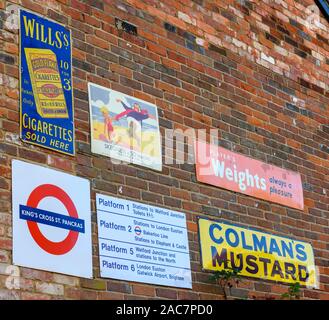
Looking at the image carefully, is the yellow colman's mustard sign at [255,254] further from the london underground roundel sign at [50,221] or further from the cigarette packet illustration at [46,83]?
the cigarette packet illustration at [46,83]

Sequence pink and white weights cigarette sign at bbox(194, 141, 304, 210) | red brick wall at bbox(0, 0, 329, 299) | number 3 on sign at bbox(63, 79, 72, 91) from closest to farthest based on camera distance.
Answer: red brick wall at bbox(0, 0, 329, 299), number 3 on sign at bbox(63, 79, 72, 91), pink and white weights cigarette sign at bbox(194, 141, 304, 210)

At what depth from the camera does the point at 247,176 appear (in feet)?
28.3

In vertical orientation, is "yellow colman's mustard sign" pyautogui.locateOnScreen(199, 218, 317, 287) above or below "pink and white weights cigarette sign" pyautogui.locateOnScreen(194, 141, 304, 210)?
below

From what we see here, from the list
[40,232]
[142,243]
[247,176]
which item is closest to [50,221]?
[40,232]

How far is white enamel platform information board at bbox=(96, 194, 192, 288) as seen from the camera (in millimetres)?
7090

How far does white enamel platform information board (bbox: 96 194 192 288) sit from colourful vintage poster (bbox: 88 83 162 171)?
42 centimetres

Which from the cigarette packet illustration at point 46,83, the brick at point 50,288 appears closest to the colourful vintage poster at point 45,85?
the cigarette packet illustration at point 46,83

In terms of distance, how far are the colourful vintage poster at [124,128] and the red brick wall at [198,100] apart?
9cm

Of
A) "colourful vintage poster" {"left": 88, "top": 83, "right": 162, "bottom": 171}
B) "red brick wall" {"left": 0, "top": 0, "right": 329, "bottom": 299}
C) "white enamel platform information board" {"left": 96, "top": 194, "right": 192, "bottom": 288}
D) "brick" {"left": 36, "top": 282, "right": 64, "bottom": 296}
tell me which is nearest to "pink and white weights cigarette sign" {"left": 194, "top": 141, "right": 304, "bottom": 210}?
"red brick wall" {"left": 0, "top": 0, "right": 329, "bottom": 299}

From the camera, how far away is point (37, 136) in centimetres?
690

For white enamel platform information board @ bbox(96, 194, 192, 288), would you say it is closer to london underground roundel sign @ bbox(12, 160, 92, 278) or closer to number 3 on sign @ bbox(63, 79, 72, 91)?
london underground roundel sign @ bbox(12, 160, 92, 278)
